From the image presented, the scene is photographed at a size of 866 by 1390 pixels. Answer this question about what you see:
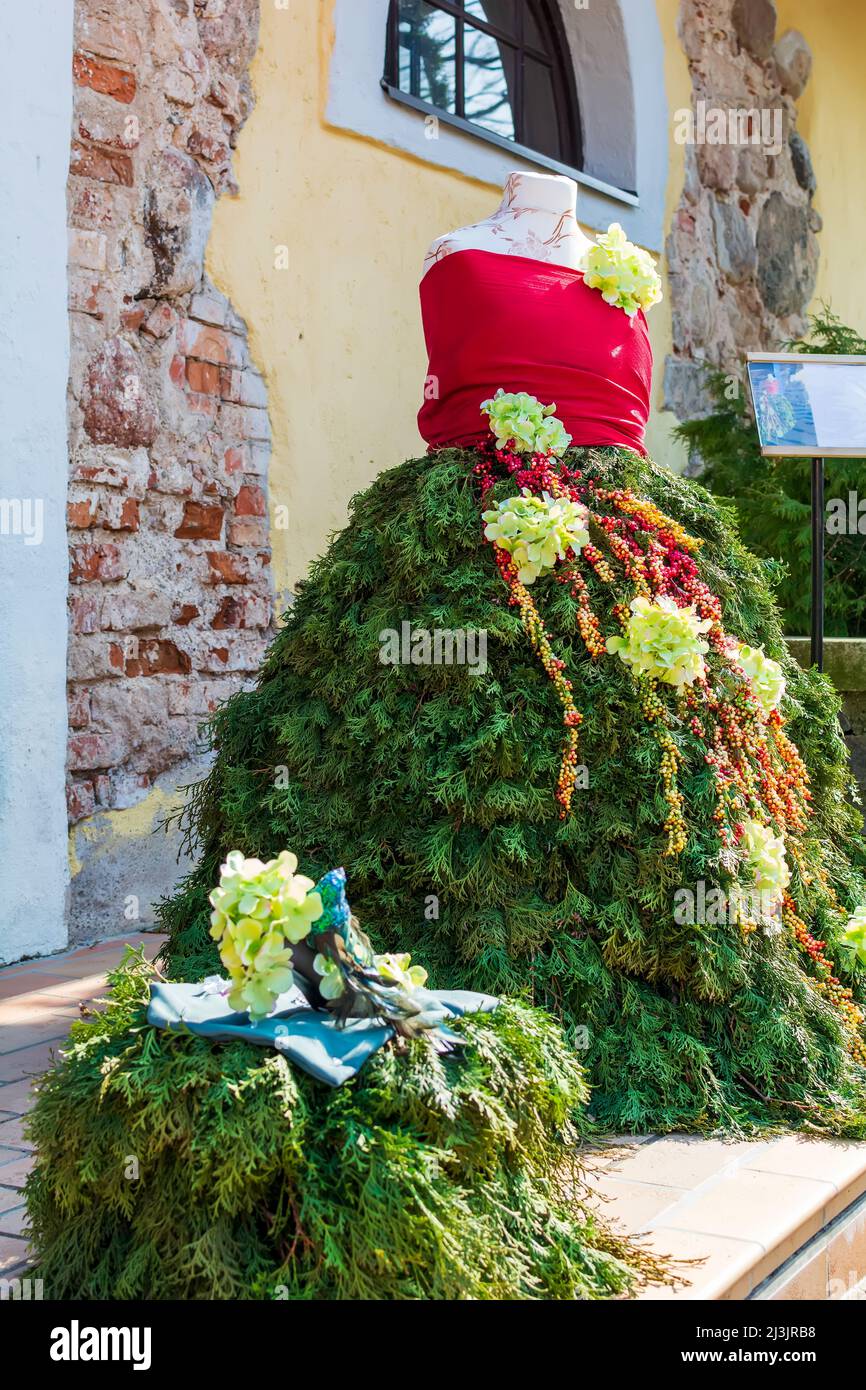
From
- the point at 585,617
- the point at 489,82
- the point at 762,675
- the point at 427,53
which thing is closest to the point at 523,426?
the point at 585,617

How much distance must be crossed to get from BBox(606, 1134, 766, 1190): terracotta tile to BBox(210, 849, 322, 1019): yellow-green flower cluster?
80 centimetres

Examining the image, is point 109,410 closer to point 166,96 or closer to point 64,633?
point 64,633

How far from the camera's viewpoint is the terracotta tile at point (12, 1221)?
190 centimetres

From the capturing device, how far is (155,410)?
149 inches

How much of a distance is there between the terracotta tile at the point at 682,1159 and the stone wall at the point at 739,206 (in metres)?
4.84

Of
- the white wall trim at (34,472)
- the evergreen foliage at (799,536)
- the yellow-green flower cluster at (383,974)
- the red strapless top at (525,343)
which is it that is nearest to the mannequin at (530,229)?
the red strapless top at (525,343)

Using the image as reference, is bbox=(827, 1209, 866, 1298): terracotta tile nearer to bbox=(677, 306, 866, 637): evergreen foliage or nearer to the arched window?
bbox=(677, 306, 866, 637): evergreen foliage

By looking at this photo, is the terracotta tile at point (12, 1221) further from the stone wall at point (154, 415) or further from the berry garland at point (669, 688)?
the stone wall at point (154, 415)

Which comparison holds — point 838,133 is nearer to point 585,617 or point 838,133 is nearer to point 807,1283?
point 585,617

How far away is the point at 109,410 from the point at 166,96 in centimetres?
96

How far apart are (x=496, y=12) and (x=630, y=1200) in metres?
5.27

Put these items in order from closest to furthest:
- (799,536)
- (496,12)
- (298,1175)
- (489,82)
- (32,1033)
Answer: (298,1175)
(32,1033)
(799,536)
(489,82)
(496,12)

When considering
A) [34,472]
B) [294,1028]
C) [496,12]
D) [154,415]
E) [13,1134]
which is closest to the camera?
[294,1028]
